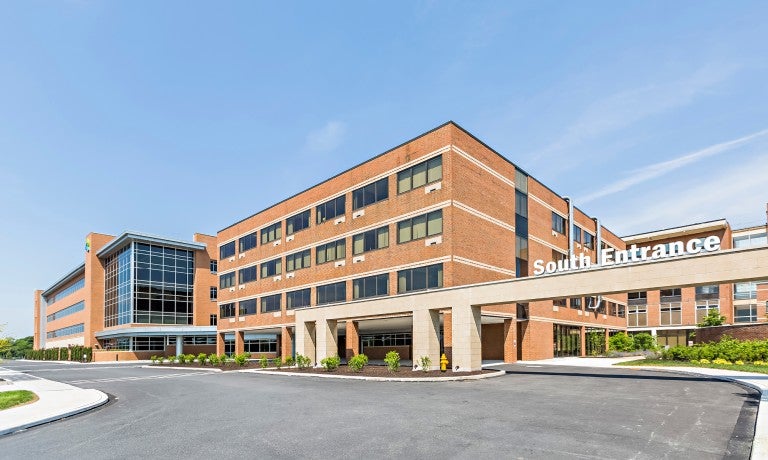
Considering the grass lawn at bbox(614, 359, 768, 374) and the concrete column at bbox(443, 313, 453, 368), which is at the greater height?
the concrete column at bbox(443, 313, 453, 368)

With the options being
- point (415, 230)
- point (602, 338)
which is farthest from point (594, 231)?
point (415, 230)

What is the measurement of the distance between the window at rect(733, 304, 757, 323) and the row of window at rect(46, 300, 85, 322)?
97355mm

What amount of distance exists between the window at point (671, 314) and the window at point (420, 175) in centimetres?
Result: 4715

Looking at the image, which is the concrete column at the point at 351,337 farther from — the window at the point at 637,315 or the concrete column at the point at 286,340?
the window at the point at 637,315

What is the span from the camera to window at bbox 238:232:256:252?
56469 millimetres

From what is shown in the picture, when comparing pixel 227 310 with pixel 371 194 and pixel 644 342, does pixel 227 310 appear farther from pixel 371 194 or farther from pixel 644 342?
pixel 644 342

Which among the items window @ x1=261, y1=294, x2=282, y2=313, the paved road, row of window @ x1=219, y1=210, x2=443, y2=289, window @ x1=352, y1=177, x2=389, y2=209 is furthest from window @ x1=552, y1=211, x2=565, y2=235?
window @ x1=261, y1=294, x2=282, y2=313

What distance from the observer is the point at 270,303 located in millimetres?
52312

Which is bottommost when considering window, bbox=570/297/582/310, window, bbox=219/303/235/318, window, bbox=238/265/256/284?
window, bbox=219/303/235/318

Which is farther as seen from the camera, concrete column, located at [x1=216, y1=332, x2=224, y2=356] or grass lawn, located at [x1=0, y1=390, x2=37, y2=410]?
concrete column, located at [x1=216, y1=332, x2=224, y2=356]

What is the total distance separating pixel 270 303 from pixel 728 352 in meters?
39.9

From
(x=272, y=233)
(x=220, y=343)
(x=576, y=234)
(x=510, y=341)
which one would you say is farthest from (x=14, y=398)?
(x=576, y=234)

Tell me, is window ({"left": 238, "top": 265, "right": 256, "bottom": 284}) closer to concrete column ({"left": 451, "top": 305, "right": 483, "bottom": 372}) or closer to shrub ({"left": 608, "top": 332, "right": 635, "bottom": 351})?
concrete column ({"left": 451, "top": 305, "right": 483, "bottom": 372})

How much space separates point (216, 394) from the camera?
2145 cm
